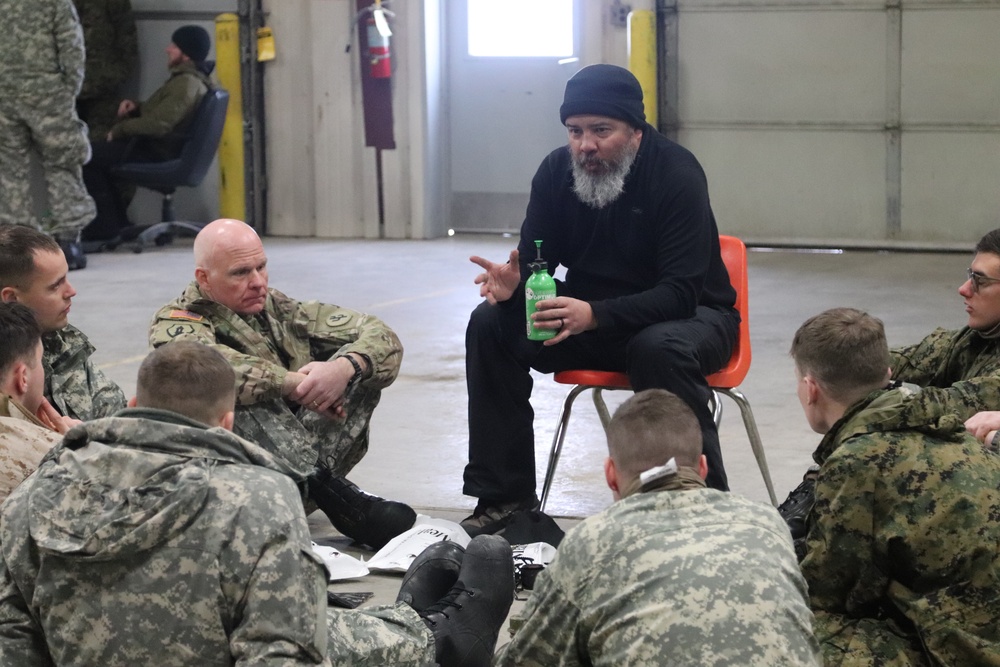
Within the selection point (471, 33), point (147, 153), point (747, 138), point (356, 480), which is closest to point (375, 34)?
point (471, 33)

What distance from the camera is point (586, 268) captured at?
390 centimetres

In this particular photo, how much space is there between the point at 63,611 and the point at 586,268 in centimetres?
214

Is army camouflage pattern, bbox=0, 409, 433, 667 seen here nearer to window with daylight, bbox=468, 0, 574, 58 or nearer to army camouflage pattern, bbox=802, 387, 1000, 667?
army camouflage pattern, bbox=802, 387, 1000, 667

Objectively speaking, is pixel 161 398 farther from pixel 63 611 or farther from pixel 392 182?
pixel 392 182

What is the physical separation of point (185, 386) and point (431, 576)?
1020mm

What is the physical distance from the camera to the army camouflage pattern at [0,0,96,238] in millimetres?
8648

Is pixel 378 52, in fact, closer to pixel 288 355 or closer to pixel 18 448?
pixel 288 355

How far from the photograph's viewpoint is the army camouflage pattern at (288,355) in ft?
11.6

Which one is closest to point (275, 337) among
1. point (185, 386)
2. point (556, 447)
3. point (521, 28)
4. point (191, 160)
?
point (556, 447)

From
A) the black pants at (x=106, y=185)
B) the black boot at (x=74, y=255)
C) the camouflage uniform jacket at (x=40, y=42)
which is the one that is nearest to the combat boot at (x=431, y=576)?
the camouflage uniform jacket at (x=40, y=42)

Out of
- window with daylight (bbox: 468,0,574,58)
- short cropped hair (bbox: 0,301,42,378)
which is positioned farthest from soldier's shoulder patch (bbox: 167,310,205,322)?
window with daylight (bbox: 468,0,574,58)

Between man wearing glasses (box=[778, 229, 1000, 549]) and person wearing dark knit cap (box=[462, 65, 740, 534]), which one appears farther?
person wearing dark knit cap (box=[462, 65, 740, 534])

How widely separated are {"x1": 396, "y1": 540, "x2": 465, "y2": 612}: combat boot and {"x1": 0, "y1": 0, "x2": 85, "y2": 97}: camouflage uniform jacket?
6.65 metres

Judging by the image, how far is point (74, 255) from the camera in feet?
30.3
